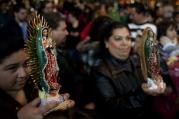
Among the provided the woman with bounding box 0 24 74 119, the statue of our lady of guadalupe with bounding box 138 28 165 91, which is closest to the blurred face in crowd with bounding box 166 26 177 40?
the statue of our lady of guadalupe with bounding box 138 28 165 91

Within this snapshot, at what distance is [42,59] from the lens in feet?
6.26

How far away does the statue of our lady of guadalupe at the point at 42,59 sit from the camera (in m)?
1.91

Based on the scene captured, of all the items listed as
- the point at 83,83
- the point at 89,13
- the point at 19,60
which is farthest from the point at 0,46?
the point at 89,13

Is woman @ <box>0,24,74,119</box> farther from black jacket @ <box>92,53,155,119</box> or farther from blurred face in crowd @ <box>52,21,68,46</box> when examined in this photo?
blurred face in crowd @ <box>52,21,68,46</box>

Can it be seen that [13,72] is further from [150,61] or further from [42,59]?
[150,61]

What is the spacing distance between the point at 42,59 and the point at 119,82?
1222 millimetres

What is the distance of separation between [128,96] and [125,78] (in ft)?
0.49

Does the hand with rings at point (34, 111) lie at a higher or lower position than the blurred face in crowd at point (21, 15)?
lower

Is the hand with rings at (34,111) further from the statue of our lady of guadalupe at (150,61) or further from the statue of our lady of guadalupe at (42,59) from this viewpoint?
the statue of our lady of guadalupe at (150,61)

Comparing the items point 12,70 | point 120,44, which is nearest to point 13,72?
point 12,70

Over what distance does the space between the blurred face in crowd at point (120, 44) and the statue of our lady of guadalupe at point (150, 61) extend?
0.51 metres

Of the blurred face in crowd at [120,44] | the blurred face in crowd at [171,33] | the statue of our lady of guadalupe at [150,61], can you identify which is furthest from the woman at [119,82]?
the blurred face in crowd at [171,33]

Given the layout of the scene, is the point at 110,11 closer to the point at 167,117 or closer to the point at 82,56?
the point at 82,56

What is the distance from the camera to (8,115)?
5.62ft
